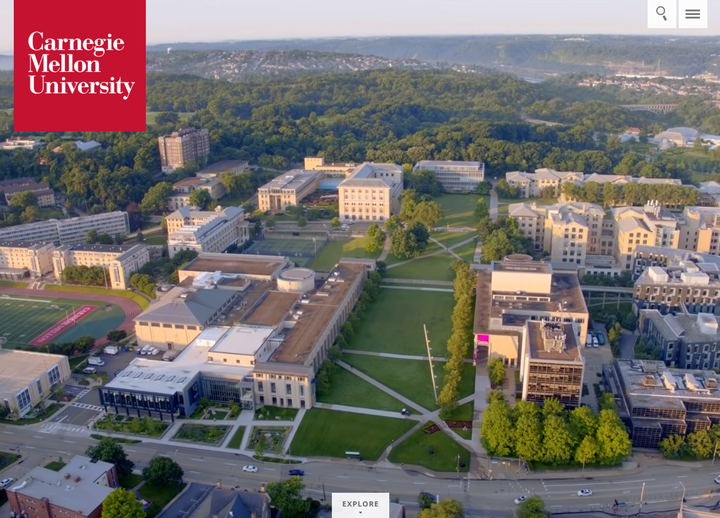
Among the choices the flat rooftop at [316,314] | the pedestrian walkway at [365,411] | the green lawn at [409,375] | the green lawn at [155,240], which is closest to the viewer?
the pedestrian walkway at [365,411]

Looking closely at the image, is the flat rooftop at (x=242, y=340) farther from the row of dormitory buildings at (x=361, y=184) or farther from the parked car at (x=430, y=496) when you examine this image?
the row of dormitory buildings at (x=361, y=184)

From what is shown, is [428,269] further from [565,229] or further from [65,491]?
[65,491]

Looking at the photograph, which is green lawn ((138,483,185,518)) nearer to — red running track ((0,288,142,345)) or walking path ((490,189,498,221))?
red running track ((0,288,142,345))

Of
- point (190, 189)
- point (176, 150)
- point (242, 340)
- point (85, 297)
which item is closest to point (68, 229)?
point (85, 297)

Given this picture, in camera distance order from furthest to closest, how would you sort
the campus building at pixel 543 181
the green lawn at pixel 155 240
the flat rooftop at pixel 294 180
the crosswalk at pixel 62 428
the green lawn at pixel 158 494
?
the campus building at pixel 543 181
the flat rooftop at pixel 294 180
the green lawn at pixel 155 240
the crosswalk at pixel 62 428
the green lawn at pixel 158 494

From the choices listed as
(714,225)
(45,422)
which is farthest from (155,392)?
(714,225)

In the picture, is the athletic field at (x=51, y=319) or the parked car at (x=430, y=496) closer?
the parked car at (x=430, y=496)

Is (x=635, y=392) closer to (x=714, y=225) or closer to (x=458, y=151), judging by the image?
(x=714, y=225)

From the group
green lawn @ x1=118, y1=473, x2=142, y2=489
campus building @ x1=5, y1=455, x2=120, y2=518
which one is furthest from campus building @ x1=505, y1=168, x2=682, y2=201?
campus building @ x1=5, y1=455, x2=120, y2=518

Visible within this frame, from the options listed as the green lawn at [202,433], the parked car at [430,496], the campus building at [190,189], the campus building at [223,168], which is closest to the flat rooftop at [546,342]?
the parked car at [430,496]
